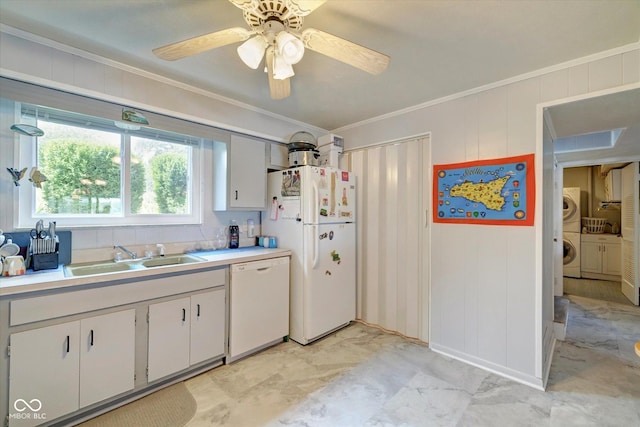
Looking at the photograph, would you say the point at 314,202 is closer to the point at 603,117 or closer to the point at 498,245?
the point at 498,245

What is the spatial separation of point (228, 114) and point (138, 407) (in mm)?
2381

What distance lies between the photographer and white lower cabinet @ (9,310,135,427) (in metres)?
1.47

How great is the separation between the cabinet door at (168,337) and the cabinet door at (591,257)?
694 centimetres

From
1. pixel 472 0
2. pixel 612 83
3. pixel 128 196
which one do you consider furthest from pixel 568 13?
pixel 128 196

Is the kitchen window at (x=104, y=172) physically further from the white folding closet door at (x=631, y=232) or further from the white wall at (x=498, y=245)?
the white folding closet door at (x=631, y=232)

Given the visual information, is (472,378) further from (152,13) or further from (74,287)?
(152,13)

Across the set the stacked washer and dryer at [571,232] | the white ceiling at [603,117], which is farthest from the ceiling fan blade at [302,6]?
the stacked washer and dryer at [571,232]

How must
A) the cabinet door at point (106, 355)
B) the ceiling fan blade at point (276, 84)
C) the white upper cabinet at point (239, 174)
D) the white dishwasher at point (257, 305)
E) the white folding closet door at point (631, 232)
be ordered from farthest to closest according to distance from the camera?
the white folding closet door at point (631, 232) < the white upper cabinet at point (239, 174) < the white dishwasher at point (257, 305) < the cabinet door at point (106, 355) < the ceiling fan blade at point (276, 84)

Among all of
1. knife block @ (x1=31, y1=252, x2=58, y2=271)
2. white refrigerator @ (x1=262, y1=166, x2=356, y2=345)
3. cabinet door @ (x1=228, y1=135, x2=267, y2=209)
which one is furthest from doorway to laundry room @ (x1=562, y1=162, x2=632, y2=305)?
knife block @ (x1=31, y1=252, x2=58, y2=271)

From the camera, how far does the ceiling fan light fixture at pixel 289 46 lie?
1251 mm

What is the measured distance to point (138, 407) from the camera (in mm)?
1806

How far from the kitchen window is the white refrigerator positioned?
0.87m

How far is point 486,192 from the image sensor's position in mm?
2281

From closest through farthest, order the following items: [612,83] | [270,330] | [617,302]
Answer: [612,83]
[270,330]
[617,302]
